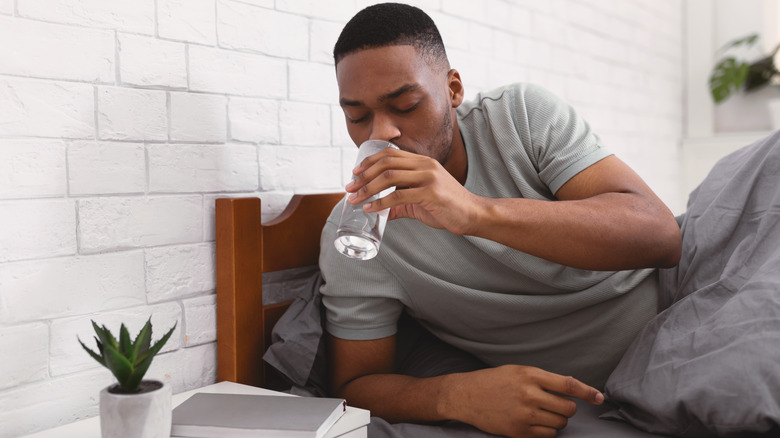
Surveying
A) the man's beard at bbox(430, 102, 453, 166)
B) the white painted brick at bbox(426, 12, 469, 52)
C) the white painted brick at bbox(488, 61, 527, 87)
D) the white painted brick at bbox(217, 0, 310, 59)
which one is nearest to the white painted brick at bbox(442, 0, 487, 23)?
the white painted brick at bbox(426, 12, 469, 52)

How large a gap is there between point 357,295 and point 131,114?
1.62ft

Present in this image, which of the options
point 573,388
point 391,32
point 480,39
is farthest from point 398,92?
point 480,39

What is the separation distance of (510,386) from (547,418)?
0.07 metres

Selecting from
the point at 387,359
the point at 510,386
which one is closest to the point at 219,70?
the point at 387,359

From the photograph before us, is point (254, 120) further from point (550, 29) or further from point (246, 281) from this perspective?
point (550, 29)

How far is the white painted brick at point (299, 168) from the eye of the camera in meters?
1.37

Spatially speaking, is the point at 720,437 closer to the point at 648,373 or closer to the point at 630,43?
the point at 648,373

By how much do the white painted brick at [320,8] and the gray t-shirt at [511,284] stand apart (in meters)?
0.44

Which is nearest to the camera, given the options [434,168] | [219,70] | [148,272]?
[434,168]

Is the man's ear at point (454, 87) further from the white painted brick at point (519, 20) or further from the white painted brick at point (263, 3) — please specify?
the white painted brick at point (519, 20)

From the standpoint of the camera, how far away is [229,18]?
50.2 inches

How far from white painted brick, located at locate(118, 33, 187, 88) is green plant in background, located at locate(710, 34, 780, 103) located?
2731 mm

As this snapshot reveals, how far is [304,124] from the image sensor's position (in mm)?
1446

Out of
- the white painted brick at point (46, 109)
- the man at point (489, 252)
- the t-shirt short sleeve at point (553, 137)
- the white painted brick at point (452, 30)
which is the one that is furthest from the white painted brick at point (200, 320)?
the white painted brick at point (452, 30)
